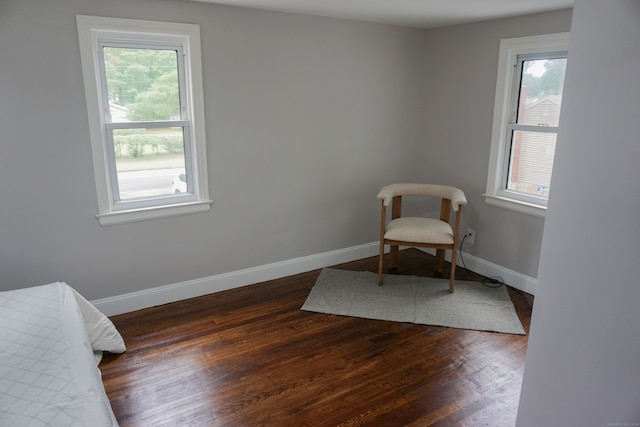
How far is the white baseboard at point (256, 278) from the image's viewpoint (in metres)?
3.22

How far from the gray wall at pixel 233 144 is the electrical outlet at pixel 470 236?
86cm

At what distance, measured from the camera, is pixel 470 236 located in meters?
4.05

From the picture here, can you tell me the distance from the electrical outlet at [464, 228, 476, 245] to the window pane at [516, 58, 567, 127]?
1.04 meters

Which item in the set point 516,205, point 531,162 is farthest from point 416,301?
point 531,162

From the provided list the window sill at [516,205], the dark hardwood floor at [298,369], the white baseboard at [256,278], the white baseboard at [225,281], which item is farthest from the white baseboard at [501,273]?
the white baseboard at [225,281]

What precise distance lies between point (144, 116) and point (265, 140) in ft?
3.05

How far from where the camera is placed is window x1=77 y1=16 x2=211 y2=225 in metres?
2.86

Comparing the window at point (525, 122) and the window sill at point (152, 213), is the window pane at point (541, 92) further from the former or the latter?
the window sill at point (152, 213)

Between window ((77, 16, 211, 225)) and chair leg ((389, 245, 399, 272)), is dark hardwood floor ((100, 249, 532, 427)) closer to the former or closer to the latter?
window ((77, 16, 211, 225))

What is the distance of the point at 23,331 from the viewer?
2.01 meters

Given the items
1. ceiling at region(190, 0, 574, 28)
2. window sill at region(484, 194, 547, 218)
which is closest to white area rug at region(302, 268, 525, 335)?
window sill at region(484, 194, 547, 218)

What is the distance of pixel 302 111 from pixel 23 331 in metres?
2.51

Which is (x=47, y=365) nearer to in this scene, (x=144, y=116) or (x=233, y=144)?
(x=144, y=116)

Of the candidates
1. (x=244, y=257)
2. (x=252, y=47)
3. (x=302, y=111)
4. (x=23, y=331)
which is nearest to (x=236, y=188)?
(x=244, y=257)
